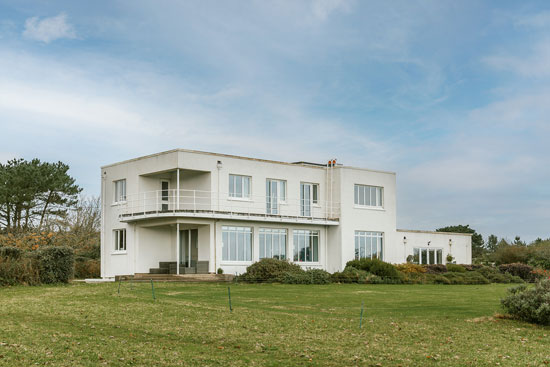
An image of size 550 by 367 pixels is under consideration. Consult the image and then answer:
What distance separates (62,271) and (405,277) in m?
16.9

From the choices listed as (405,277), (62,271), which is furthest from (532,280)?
(62,271)

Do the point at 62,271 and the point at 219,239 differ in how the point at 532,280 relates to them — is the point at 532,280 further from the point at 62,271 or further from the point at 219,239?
the point at 62,271

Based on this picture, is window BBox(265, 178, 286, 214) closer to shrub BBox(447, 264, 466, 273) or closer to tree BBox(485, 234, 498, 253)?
shrub BBox(447, 264, 466, 273)

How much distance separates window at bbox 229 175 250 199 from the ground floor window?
12895 mm

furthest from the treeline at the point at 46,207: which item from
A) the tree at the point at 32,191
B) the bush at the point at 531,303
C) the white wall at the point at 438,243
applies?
the bush at the point at 531,303

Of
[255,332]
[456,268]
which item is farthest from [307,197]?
[255,332]

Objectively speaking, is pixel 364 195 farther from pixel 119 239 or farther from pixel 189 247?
pixel 119 239

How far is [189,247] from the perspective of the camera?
1321 inches

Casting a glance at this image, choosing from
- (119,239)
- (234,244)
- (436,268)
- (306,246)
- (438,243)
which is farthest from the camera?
(438,243)

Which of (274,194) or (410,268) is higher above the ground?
(274,194)

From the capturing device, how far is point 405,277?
112 ft

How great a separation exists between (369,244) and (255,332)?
2501cm

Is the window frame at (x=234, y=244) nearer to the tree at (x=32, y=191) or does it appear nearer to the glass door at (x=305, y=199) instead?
the glass door at (x=305, y=199)

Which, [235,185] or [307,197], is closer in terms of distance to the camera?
[235,185]
